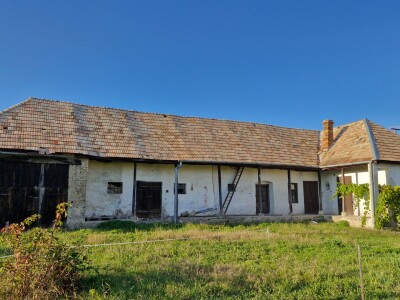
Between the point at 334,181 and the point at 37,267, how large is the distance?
16965 mm

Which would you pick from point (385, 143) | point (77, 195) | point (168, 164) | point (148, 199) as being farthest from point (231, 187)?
point (385, 143)

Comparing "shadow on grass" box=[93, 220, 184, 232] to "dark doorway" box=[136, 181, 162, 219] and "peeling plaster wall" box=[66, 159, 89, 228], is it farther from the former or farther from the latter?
"dark doorway" box=[136, 181, 162, 219]

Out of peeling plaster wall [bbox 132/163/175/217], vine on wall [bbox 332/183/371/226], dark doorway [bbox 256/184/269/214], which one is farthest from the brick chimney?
peeling plaster wall [bbox 132/163/175/217]

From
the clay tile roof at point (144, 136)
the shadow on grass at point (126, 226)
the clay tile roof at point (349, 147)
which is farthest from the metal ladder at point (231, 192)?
the clay tile roof at point (349, 147)

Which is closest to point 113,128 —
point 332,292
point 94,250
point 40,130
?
point 40,130

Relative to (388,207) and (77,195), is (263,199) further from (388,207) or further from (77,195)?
(77,195)

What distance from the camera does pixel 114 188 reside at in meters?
15.7

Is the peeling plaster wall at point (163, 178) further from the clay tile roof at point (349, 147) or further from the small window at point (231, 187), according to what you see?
the clay tile roof at point (349, 147)

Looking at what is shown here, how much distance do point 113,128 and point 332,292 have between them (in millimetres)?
13319

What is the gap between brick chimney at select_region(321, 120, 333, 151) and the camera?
2070 cm

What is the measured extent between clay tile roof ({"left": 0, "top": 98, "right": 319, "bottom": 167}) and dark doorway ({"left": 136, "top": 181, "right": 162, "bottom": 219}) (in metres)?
1.40

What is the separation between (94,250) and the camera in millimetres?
8938

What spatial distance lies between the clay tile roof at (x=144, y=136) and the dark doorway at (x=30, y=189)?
2.62 feet

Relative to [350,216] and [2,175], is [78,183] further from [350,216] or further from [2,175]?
[350,216]
